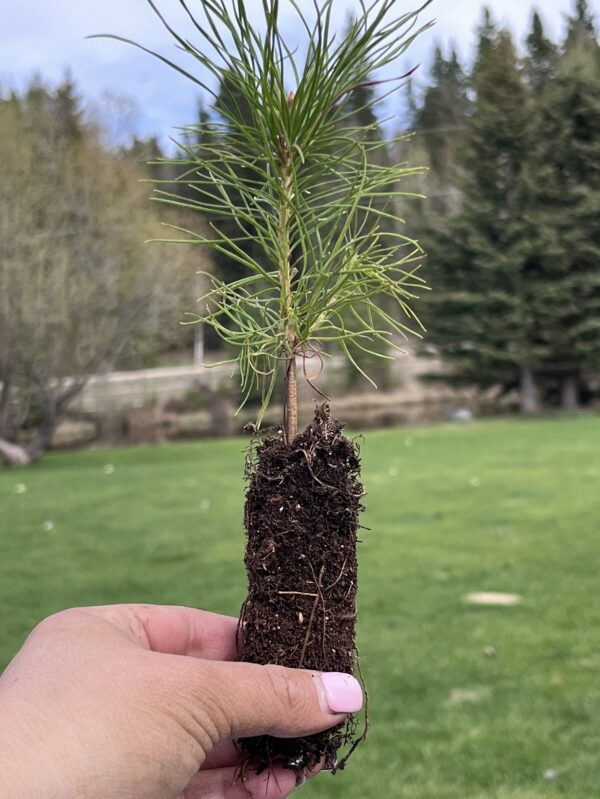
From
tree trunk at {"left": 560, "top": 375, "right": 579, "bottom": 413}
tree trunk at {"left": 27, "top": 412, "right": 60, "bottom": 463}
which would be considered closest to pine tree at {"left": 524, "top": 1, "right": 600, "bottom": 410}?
tree trunk at {"left": 560, "top": 375, "right": 579, "bottom": 413}

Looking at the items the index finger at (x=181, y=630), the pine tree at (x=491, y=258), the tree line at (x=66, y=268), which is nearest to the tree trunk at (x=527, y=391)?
the pine tree at (x=491, y=258)

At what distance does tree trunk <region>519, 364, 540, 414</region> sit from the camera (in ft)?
82.3

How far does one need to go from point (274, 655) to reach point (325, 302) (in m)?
0.70

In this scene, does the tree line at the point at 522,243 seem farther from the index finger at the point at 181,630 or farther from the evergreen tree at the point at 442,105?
the index finger at the point at 181,630

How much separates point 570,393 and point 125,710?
85.0 feet

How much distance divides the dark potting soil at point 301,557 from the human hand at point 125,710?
0.19 feet

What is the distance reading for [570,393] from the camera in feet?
A: 83.0

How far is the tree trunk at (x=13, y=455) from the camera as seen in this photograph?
17870mm

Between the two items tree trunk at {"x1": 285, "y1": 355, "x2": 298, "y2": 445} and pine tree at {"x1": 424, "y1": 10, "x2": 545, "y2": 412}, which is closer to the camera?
tree trunk at {"x1": 285, "y1": 355, "x2": 298, "y2": 445}

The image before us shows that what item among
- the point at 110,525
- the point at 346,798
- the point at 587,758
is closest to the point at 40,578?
the point at 110,525

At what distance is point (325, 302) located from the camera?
4.96ft

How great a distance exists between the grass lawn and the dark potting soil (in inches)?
92.5

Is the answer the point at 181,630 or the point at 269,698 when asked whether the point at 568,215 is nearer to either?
the point at 181,630

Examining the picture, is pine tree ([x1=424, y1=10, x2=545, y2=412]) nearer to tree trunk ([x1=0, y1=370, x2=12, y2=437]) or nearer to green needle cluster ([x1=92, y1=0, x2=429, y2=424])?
tree trunk ([x1=0, y1=370, x2=12, y2=437])
